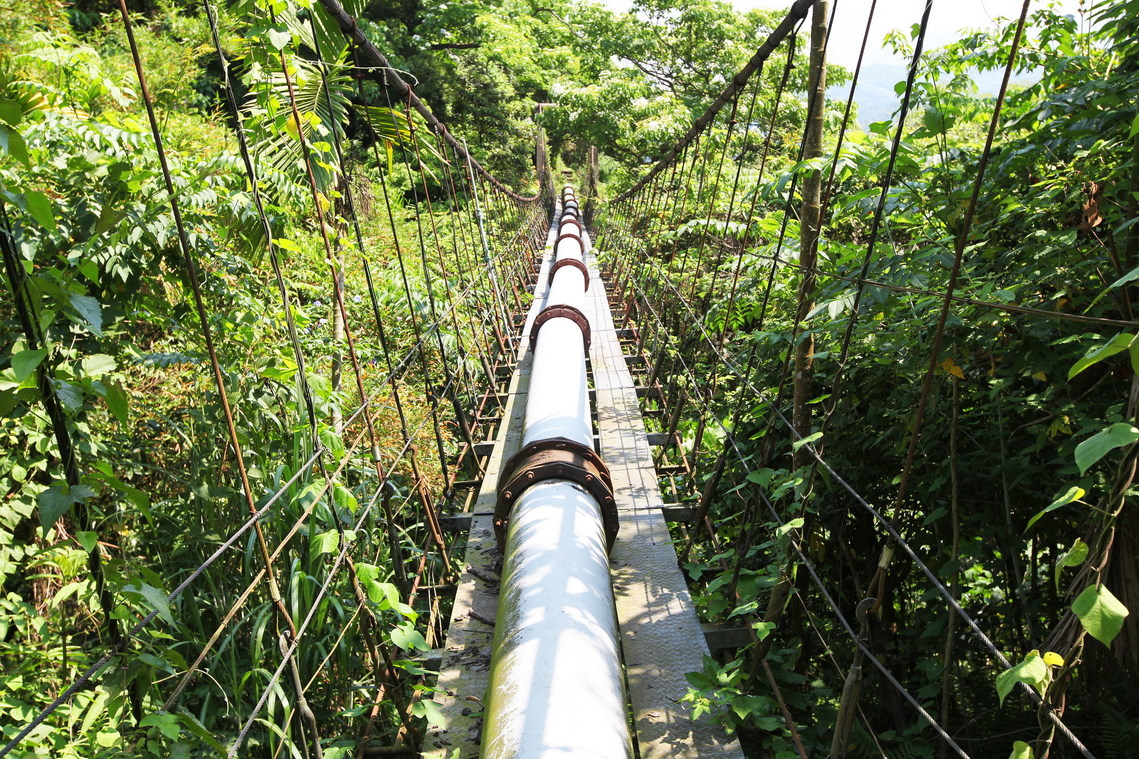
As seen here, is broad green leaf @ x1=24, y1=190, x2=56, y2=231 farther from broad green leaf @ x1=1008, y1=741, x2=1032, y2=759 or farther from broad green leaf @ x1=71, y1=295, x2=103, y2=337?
broad green leaf @ x1=1008, y1=741, x2=1032, y2=759

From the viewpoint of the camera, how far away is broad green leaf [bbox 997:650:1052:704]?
0.79 m

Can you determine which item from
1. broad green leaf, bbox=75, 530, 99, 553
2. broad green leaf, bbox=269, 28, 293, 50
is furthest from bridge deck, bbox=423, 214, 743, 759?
broad green leaf, bbox=269, 28, 293, 50

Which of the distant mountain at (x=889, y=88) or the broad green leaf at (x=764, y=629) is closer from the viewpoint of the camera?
the broad green leaf at (x=764, y=629)

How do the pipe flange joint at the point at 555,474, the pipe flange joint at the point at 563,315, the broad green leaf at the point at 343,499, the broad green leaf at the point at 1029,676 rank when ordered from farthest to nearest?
the pipe flange joint at the point at 563,315 < the pipe flange joint at the point at 555,474 < the broad green leaf at the point at 343,499 < the broad green leaf at the point at 1029,676

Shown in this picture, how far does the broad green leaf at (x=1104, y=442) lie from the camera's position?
0.68 m

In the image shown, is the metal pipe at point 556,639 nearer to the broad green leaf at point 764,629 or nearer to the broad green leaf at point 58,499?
the broad green leaf at point 764,629

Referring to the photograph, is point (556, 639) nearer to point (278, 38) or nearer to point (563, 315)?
point (278, 38)

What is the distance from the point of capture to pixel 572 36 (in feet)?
56.3

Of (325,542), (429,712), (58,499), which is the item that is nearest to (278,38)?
(325,542)

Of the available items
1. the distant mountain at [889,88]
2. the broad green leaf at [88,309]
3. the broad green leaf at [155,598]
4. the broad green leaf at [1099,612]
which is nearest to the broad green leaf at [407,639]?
the broad green leaf at [155,598]

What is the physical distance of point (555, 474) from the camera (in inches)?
87.0

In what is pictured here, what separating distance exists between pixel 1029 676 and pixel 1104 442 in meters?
0.26

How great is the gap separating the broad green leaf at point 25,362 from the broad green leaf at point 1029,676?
110 cm

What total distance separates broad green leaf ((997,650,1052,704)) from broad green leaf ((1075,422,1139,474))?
0.22m
